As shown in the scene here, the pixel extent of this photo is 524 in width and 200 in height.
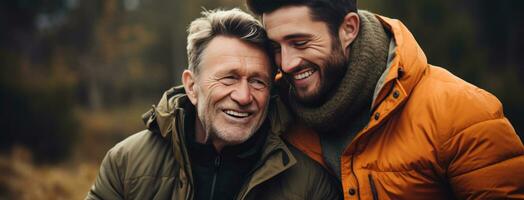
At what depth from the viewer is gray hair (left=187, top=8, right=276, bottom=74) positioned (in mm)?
3162

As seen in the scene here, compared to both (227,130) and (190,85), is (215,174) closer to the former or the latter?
(227,130)

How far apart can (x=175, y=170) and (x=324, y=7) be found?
1.40 m

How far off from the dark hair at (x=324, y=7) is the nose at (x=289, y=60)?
25 centimetres

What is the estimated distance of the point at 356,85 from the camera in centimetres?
281

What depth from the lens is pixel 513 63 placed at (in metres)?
10.8

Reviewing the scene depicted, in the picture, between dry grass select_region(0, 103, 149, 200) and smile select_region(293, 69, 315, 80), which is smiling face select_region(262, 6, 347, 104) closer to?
smile select_region(293, 69, 315, 80)

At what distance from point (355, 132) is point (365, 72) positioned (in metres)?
0.38

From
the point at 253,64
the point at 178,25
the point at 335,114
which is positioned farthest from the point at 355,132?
the point at 178,25

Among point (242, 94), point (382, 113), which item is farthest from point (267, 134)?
point (382, 113)

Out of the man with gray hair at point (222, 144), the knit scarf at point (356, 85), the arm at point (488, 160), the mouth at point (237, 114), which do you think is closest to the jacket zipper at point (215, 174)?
the man with gray hair at point (222, 144)

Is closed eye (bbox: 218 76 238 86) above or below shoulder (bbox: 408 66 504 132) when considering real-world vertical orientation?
above

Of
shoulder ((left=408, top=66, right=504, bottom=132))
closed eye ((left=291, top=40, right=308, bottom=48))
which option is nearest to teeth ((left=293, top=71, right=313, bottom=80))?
closed eye ((left=291, top=40, right=308, bottom=48))

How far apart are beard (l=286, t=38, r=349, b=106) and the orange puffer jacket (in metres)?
0.34

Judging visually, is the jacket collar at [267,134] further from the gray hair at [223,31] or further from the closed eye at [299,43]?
the closed eye at [299,43]
